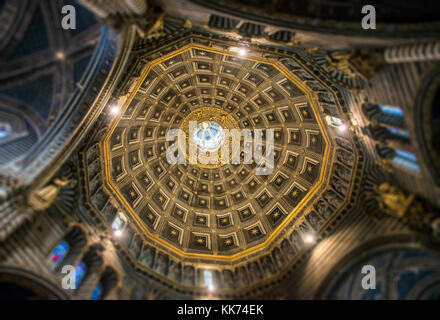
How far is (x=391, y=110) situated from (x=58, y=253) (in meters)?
20.4

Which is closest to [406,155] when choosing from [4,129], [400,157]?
[400,157]

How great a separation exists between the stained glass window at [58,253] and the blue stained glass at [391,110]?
65.6ft

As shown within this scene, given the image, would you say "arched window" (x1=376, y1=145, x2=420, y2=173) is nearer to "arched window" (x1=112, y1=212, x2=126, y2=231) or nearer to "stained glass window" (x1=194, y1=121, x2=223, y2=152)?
"stained glass window" (x1=194, y1=121, x2=223, y2=152)

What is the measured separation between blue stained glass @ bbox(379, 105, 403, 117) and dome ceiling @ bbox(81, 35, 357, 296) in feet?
10.7

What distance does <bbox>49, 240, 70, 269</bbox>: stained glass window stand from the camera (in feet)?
49.4

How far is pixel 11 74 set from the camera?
13672mm

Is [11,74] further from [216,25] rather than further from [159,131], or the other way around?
[159,131]

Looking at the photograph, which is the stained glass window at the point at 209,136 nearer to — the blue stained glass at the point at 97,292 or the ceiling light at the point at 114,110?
the ceiling light at the point at 114,110

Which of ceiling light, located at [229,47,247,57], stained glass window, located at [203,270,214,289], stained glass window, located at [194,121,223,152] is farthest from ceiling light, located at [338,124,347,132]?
stained glass window, located at [203,270,214,289]

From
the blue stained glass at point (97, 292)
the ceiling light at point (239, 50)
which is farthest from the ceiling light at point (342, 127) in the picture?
the blue stained glass at point (97, 292)

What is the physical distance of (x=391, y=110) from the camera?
47.4ft

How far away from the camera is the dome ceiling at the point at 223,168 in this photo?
65.8ft
